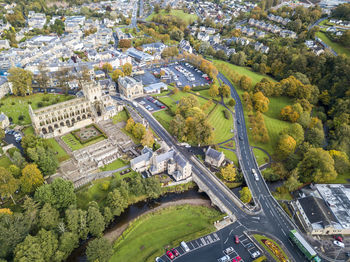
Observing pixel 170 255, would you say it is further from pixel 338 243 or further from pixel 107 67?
pixel 107 67

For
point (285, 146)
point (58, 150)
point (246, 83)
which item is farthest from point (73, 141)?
point (246, 83)

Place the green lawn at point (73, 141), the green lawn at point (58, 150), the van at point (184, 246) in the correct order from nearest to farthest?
1. the van at point (184, 246)
2. the green lawn at point (58, 150)
3. the green lawn at point (73, 141)

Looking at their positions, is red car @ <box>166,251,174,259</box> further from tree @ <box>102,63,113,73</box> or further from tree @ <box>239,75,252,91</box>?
tree @ <box>102,63,113,73</box>

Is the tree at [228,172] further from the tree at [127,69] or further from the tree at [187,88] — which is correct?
the tree at [127,69]

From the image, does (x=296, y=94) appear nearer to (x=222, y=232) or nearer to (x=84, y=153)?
(x=222, y=232)

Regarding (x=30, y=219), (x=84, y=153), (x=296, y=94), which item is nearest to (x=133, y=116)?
(x=84, y=153)

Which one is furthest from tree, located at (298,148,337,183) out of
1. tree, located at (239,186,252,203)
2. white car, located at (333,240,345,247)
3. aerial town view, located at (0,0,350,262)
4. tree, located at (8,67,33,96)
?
tree, located at (8,67,33,96)

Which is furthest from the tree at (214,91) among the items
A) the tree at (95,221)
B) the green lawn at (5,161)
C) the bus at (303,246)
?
the green lawn at (5,161)
